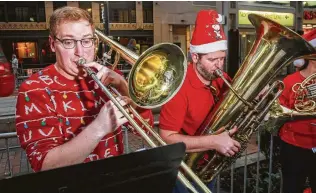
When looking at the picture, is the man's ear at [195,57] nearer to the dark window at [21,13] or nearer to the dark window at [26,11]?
the dark window at [26,11]

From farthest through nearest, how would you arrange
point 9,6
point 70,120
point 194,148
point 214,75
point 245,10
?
1. point 9,6
2. point 245,10
3. point 214,75
4. point 194,148
5. point 70,120

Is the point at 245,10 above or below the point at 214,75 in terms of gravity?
above

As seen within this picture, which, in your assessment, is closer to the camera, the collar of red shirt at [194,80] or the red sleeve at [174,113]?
the red sleeve at [174,113]

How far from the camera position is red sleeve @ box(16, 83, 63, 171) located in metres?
1.51

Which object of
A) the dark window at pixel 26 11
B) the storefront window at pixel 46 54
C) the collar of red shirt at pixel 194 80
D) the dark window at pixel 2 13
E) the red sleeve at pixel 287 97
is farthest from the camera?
the storefront window at pixel 46 54

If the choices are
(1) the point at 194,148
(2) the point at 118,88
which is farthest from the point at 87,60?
(1) the point at 194,148

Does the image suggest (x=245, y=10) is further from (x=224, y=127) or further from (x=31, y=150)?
(x=31, y=150)

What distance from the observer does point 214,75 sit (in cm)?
263

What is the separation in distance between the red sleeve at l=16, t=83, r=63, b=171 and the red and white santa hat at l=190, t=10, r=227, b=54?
5.08 ft

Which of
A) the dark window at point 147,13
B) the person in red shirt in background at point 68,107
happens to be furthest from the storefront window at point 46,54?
the person in red shirt in background at point 68,107

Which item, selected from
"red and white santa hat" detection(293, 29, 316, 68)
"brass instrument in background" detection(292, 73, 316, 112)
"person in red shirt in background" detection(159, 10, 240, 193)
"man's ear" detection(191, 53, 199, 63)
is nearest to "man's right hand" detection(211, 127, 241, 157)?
"person in red shirt in background" detection(159, 10, 240, 193)

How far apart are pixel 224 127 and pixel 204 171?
1.47 feet

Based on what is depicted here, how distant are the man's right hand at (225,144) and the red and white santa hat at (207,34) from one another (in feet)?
2.65

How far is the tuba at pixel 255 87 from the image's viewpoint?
2523 millimetres
